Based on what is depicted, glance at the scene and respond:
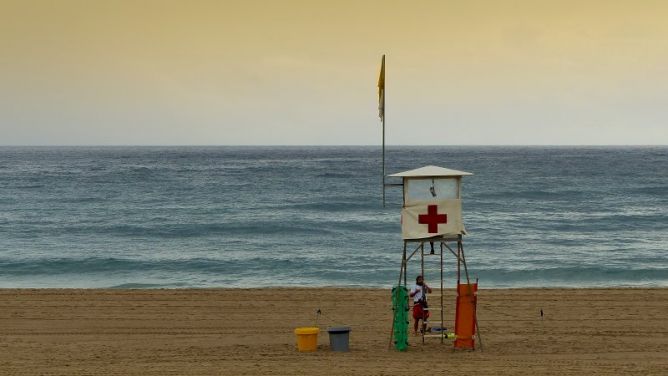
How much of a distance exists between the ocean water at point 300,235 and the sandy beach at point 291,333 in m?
5.83

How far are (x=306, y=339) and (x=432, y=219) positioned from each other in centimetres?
327

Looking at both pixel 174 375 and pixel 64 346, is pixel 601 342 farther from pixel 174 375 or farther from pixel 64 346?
pixel 64 346

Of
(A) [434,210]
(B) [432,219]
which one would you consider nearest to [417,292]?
(B) [432,219]

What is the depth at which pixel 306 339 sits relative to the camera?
15.9m

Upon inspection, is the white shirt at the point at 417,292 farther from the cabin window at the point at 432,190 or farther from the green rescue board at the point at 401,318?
the cabin window at the point at 432,190

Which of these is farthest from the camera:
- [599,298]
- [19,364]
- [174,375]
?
[599,298]

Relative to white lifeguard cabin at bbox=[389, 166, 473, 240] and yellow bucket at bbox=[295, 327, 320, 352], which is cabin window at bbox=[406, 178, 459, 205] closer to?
white lifeguard cabin at bbox=[389, 166, 473, 240]

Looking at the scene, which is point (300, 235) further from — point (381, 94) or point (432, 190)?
point (381, 94)

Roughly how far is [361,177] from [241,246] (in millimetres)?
56237

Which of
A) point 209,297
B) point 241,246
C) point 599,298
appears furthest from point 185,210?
point 599,298

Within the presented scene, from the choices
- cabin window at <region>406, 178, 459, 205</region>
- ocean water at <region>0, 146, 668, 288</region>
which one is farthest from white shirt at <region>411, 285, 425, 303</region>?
ocean water at <region>0, 146, 668, 288</region>

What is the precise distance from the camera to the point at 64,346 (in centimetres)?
1666

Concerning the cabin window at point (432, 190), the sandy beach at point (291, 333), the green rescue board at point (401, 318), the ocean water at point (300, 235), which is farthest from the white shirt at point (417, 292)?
the ocean water at point (300, 235)

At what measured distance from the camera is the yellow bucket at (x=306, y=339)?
1590 centimetres
